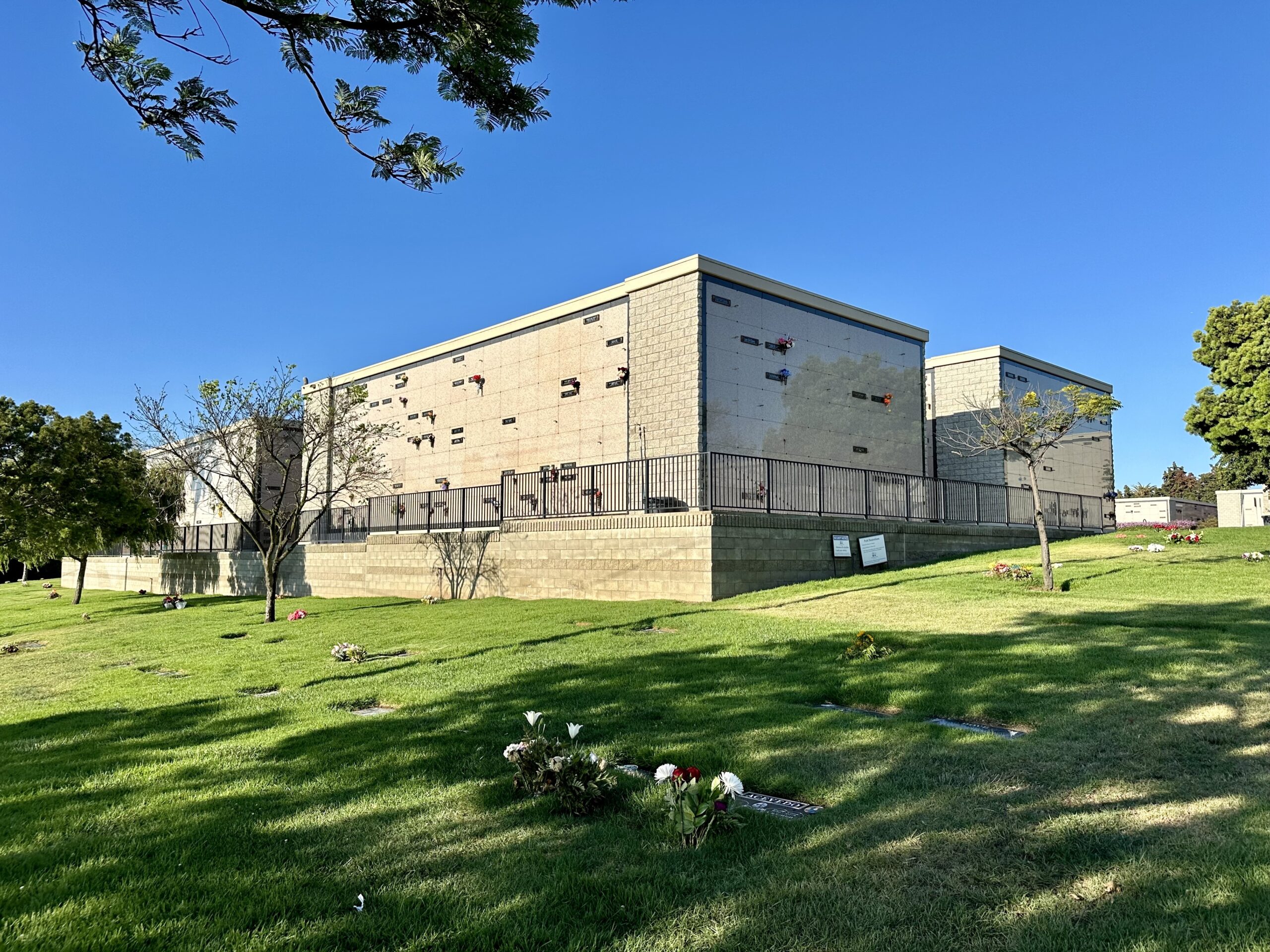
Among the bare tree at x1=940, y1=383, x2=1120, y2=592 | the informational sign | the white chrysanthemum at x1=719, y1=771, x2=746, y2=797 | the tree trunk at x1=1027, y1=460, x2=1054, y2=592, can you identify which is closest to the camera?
the white chrysanthemum at x1=719, y1=771, x2=746, y2=797

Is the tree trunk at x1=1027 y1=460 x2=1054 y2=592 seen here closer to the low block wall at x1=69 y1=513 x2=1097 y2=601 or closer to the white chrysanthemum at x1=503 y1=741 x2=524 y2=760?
the low block wall at x1=69 y1=513 x2=1097 y2=601

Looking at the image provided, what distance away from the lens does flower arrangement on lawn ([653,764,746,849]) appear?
3.72 meters

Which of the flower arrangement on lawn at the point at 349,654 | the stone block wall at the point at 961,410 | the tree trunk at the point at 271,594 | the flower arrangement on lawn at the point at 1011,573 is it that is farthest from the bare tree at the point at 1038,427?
the tree trunk at the point at 271,594

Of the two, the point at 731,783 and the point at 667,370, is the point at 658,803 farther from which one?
the point at 667,370

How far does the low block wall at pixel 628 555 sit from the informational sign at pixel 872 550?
13 centimetres

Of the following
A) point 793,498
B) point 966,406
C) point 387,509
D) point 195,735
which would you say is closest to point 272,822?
point 195,735

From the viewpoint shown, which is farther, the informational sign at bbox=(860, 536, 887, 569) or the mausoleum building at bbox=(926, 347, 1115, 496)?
the mausoleum building at bbox=(926, 347, 1115, 496)

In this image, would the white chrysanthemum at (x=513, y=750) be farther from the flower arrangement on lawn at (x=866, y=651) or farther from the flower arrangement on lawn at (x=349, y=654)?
the flower arrangement on lawn at (x=349, y=654)

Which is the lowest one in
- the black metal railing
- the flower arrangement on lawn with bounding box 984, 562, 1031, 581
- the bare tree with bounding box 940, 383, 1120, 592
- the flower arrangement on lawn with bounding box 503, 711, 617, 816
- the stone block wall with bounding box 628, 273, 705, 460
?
the flower arrangement on lawn with bounding box 503, 711, 617, 816

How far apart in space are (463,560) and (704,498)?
259 inches

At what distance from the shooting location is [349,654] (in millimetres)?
10039

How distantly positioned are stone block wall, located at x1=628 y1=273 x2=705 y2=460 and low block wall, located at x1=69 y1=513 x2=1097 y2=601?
2.91 metres

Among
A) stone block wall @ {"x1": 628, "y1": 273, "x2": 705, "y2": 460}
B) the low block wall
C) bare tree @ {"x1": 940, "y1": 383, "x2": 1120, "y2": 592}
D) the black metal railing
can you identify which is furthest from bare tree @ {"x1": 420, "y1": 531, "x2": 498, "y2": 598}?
bare tree @ {"x1": 940, "y1": 383, "x2": 1120, "y2": 592}

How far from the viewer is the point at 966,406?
26.1 meters
